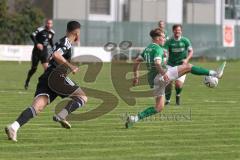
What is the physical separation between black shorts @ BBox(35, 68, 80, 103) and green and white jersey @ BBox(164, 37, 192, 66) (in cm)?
694

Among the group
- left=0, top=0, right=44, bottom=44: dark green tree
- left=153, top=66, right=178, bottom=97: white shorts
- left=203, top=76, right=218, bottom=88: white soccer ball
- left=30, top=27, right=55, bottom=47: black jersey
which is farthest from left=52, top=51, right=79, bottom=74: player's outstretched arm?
left=0, top=0, right=44, bottom=44: dark green tree

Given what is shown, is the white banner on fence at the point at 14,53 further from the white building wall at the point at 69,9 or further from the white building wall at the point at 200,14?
the white building wall at the point at 200,14

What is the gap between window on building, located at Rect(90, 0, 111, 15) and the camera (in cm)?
6488

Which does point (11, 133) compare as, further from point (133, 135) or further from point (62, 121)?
point (133, 135)

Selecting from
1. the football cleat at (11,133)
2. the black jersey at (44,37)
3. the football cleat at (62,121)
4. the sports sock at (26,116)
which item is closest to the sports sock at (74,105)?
the football cleat at (62,121)

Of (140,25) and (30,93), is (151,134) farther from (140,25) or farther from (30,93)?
(140,25)

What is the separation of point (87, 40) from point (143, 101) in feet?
131

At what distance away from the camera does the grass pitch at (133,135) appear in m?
9.89

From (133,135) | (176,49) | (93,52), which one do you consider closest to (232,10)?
(93,52)

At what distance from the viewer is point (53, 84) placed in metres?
11.6

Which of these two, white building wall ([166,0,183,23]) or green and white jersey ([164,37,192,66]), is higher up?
white building wall ([166,0,183,23])

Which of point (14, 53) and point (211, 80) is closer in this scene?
point (211, 80)

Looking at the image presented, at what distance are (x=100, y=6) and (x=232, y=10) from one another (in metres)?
14.4

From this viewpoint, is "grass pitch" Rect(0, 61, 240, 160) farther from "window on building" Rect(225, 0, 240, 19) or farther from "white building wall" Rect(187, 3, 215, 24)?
"window on building" Rect(225, 0, 240, 19)
